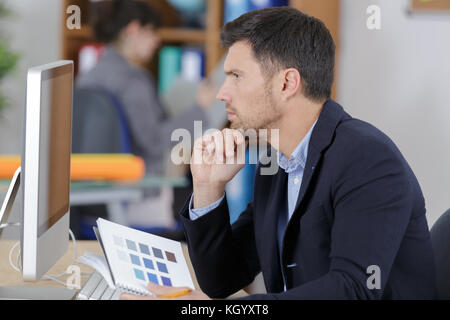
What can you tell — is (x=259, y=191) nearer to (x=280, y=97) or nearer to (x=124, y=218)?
(x=280, y=97)

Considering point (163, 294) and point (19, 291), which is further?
point (19, 291)

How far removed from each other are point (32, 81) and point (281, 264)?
0.56 meters

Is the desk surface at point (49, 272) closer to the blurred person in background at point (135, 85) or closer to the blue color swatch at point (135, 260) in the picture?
the blue color swatch at point (135, 260)

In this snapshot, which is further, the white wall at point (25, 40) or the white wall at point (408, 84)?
the white wall at point (25, 40)

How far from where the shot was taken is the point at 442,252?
3.91 ft

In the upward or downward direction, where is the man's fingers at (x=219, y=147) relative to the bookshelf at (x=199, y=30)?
downward

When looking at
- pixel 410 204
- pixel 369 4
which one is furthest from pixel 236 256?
pixel 369 4

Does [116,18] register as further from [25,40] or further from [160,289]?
[160,289]

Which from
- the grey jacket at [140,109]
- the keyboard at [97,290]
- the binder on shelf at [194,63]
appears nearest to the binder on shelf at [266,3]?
the binder on shelf at [194,63]

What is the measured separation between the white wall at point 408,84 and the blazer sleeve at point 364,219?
1153 millimetres

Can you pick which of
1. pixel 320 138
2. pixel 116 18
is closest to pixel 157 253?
pixel 320 138

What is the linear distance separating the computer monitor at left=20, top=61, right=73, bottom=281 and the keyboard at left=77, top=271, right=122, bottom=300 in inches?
3.6

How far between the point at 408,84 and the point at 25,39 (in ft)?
9.57

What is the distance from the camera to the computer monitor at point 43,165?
0.99 m
